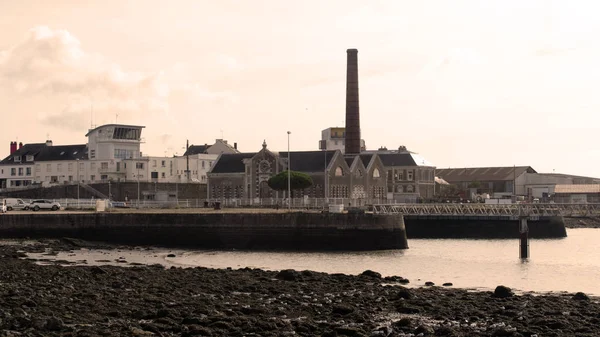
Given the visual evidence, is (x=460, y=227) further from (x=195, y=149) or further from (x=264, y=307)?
(x=195, y=149)

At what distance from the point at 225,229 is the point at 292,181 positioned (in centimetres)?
2794

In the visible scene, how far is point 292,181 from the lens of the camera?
323 feet

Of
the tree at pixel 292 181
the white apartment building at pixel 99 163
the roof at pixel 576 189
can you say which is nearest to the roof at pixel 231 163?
the white apartment building at pixel 99 163

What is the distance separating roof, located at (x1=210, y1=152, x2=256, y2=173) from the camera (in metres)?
112

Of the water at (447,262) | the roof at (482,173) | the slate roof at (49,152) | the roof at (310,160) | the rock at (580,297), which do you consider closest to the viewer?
the rock at (580,297)

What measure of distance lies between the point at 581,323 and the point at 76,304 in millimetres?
16529

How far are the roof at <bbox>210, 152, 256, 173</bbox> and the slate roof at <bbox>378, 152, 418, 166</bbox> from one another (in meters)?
25.9

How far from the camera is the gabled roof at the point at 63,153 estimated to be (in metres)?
129

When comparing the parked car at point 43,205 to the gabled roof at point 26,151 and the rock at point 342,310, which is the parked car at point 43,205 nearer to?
the gabled roof at point 26,151

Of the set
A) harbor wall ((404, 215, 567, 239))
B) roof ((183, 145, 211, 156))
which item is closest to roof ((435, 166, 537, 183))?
roof ((183, 145, 211, 156))

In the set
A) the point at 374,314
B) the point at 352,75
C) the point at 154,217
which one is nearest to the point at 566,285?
the point at 374,314

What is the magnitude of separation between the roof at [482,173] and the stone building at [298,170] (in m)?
49.2

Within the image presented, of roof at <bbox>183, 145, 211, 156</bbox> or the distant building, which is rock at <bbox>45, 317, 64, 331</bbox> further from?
roof at <bbox>183, 145, 211, 156</bbox>

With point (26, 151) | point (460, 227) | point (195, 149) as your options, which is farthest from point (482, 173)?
point (460, 227)
